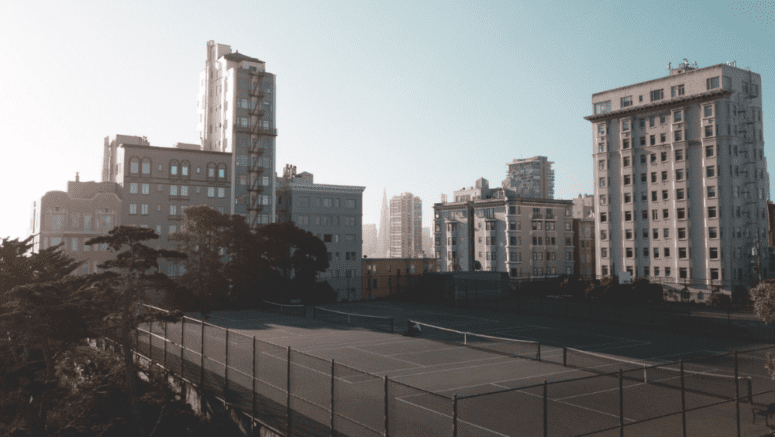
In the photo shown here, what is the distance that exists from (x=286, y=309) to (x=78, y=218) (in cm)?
4313

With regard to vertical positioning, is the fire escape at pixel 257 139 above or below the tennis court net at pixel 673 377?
above

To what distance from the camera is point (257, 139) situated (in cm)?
10881

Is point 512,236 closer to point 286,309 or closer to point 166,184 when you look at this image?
point 166,184

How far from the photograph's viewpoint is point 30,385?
55.9 ft

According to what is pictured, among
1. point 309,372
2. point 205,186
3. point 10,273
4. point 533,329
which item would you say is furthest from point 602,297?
point 205,186

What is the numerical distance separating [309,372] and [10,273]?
43.8 ft

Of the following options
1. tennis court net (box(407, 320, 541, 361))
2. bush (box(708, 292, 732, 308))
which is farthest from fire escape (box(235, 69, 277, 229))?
bush (box(708, 292, 732, 308))

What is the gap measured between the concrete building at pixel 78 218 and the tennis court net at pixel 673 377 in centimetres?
7332

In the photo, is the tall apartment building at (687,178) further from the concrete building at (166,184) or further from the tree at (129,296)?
the tree at (129,296)

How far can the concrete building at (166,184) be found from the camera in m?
92.6

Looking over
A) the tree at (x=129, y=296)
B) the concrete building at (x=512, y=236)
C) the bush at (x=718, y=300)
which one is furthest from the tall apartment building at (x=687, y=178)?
the tree at (x=129, y=296)

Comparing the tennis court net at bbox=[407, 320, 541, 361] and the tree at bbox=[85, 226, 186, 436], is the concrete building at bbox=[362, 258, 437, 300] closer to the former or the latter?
the tennis court net at bbox=[407, 320, 541, 361]

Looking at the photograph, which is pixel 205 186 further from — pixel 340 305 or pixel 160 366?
pixel 160 366

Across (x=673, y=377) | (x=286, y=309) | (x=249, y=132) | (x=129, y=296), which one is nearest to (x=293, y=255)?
(x=286, y=309)
